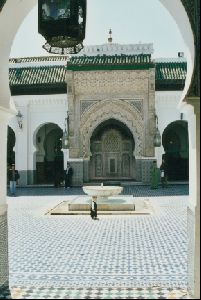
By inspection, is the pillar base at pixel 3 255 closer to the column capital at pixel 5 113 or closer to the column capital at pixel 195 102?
the column capital at pixel 5 113

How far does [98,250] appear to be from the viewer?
5.06 meters

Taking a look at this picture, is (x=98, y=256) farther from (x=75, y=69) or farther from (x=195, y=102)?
(x=75, y=69)

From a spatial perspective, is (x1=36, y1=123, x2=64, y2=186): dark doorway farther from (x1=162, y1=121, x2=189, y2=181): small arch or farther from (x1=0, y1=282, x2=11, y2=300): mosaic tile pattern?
(x1=0, y1=282, x2=11, y2=300): mosaic tile pattern

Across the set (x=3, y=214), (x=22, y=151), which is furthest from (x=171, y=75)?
(x=3, y=214)

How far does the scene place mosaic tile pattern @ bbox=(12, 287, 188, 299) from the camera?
3248 millimetres

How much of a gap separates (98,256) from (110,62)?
32.3 feet

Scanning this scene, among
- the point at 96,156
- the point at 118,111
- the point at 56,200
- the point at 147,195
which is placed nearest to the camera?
the point at 56,200

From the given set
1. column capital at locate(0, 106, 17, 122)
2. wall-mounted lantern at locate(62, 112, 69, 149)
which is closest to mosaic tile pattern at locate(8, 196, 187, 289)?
column capital at locate(0, 106, 17, 122)

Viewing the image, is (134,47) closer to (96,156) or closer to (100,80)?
(100,80)

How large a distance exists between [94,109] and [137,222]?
718 centimetres

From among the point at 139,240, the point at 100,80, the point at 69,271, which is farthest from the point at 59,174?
the point at 69,271

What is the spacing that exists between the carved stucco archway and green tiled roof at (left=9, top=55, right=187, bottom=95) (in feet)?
3.80

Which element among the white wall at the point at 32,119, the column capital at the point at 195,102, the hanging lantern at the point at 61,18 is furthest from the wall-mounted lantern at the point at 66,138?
the column capital at the point at 195,102

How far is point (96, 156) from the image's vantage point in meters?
14.7
